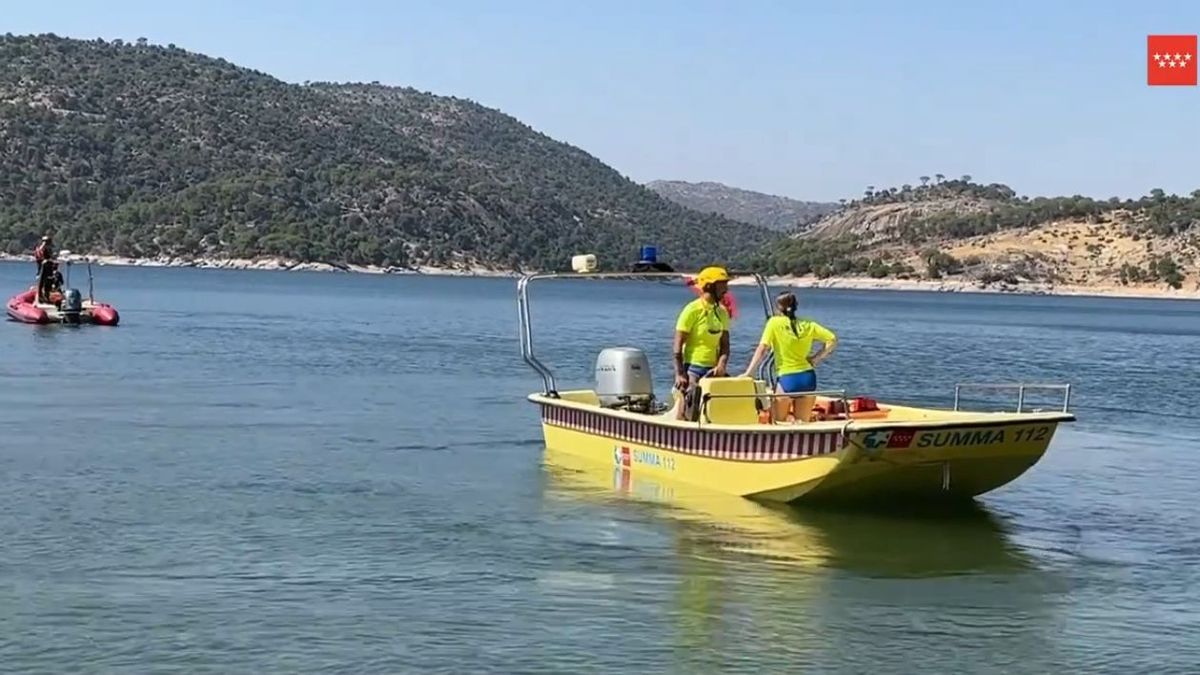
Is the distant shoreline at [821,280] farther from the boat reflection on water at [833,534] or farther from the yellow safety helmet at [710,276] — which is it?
the boat reflection on water at [833,534]

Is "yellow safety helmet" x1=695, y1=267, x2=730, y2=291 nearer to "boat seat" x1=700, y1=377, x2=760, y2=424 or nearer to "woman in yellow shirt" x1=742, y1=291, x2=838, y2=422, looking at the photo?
"woman in yellow shirt" x1=742, y1=291, x2=838, y2=422

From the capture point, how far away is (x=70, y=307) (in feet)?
145

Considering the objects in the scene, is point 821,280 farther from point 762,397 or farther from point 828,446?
point 828,446

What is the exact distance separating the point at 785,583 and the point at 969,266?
177 m

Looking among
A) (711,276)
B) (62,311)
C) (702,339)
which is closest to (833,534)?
(702,339)

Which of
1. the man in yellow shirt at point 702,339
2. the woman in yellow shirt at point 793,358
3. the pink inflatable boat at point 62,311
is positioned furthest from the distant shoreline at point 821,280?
the woman in yellow shirt at point 793,358

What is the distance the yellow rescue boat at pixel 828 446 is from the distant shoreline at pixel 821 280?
14495cm

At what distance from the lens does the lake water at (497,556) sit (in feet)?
36.0

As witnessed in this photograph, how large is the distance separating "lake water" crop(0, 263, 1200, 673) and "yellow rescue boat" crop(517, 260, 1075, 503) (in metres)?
0.35

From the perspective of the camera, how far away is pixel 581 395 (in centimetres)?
2036

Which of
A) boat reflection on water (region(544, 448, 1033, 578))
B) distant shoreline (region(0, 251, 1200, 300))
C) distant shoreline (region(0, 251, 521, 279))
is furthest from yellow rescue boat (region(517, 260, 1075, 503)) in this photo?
distant shoreline (region(0, 251, 521, 279))

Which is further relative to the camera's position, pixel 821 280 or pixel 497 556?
pixel 821 280

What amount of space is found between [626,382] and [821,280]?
17692 centimetres

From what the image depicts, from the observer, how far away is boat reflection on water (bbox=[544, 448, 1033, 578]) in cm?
1396
